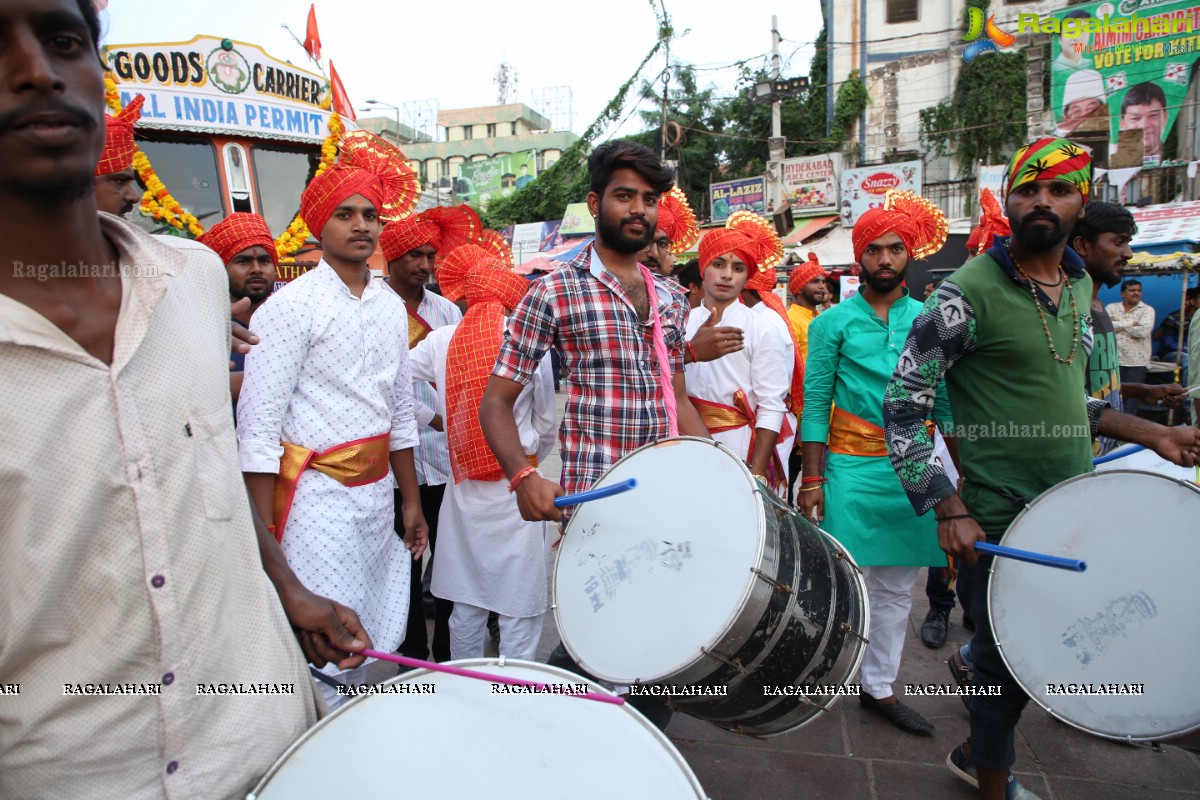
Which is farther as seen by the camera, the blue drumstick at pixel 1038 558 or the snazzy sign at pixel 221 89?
the snazzy sign at pixel 221 89

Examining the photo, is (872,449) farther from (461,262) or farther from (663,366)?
(461,262)

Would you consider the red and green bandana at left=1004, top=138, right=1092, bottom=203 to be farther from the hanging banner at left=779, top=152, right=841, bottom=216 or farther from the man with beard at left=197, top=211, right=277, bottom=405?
the hanging banner at left=779, top=152, right=841, bottom=216

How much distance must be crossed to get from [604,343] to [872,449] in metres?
1.49

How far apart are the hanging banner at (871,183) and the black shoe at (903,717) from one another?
19465 mm

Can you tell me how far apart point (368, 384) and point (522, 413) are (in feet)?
2.41

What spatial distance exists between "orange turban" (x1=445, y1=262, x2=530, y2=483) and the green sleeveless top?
6.08ft

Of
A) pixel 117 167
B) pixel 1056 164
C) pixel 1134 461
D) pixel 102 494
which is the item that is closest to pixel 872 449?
pixel 1134 461

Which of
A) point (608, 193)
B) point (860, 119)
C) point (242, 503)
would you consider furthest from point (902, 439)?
point (860, 119)

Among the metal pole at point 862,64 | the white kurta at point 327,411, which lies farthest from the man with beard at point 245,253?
the metal pole at point 862,64

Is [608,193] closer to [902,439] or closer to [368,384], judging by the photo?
[368,384]

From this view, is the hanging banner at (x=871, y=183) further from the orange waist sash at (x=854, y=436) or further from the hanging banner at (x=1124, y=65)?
the orange waist sash at (x=854, y=436)

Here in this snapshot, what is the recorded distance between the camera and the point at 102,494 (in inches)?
42.8

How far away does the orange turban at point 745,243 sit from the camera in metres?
4.30

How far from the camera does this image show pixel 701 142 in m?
31.6
